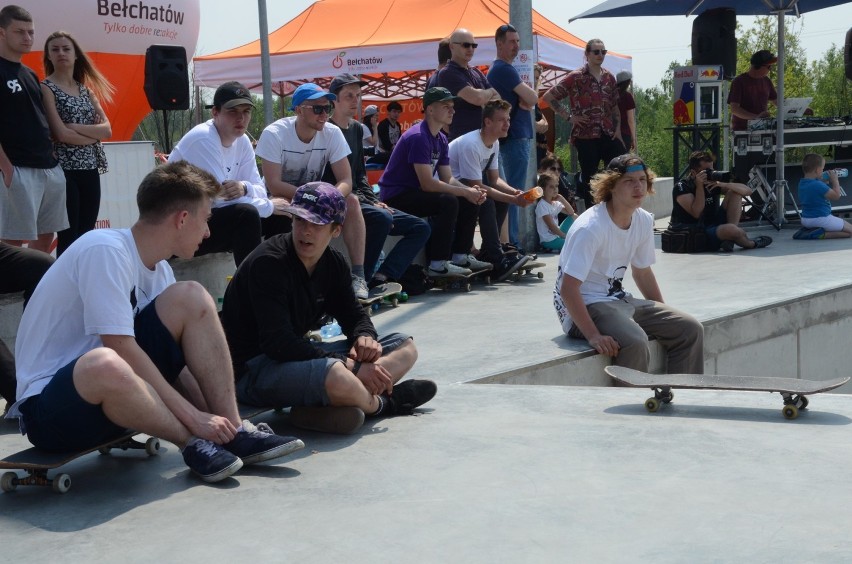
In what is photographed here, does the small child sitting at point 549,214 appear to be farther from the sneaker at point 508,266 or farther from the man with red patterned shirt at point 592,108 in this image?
the sneaker at point 508,266

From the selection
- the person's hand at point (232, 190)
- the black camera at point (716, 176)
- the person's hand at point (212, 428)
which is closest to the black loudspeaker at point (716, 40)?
the black camera at point (716, 176)

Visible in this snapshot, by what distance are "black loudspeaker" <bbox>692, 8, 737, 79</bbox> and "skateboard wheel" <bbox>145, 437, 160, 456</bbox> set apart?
36.8 feet

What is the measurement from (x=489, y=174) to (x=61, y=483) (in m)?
5.90

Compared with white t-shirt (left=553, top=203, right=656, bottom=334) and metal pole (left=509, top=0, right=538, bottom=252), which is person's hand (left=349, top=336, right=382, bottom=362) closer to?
white t-shirt (left=553, top=203, right=656, bottom=334)

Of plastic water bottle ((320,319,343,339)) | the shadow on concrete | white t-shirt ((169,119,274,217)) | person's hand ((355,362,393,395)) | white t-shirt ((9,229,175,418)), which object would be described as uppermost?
white t-shirt ((169,119,274,217))

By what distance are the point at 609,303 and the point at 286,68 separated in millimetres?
12514

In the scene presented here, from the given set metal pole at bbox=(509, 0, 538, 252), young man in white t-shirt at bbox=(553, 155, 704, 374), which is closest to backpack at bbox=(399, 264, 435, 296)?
young man in white t-shirt at bbox=(553, 155, 704, 374)

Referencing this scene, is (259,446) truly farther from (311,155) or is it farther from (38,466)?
(311,155)

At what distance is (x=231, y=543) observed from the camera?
3.14 metres

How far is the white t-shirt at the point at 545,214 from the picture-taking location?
1064 cm

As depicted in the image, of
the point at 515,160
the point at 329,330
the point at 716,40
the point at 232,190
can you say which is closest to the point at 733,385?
the point at 329,330

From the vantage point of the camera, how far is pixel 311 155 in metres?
7.37

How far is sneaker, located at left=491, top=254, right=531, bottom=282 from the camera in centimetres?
881

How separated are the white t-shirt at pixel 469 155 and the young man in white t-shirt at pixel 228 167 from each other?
2.39 m
